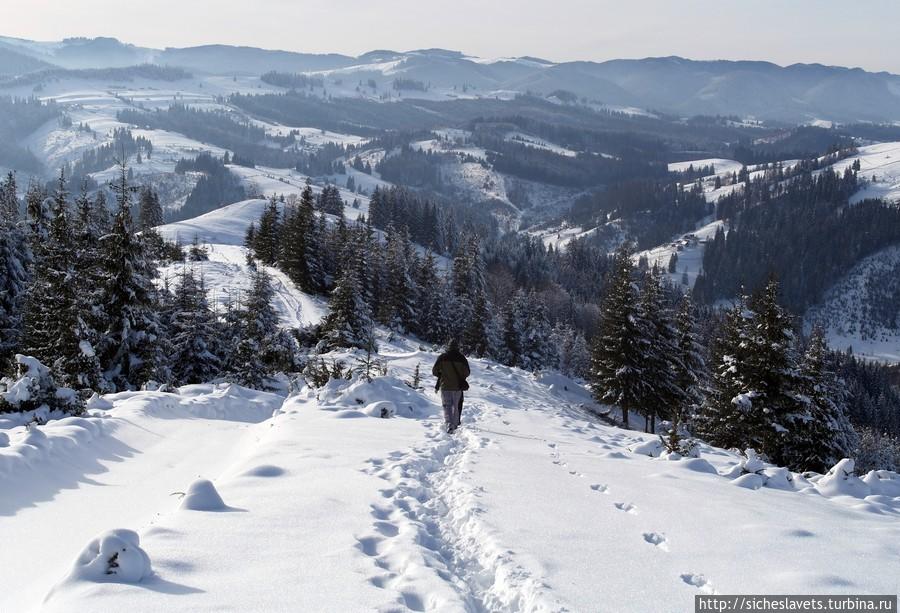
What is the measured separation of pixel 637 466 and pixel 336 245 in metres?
57.1

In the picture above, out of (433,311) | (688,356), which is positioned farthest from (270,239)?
(688,356)

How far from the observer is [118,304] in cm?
2247

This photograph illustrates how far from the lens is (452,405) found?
12.9 m

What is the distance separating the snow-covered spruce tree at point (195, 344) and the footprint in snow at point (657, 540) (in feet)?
79.2

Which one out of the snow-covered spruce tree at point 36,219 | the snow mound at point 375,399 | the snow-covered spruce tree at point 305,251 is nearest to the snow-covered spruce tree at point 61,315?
the snow-covered spruce tree at point 36,219

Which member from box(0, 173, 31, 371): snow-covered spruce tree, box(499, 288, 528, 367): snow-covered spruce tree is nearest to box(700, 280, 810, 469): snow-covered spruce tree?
box(499, 288, 528, 367): snow-covered spruce tree

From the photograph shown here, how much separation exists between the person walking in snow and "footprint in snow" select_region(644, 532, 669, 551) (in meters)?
6.91

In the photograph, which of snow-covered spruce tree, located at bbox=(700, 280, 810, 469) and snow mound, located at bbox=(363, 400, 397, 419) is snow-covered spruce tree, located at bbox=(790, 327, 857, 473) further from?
snow mound, located at bbox=(363, 400, 397, 419)

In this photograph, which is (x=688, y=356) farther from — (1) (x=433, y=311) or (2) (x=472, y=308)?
(2) (x=472, y=308)

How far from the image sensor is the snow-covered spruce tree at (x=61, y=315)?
20.4m

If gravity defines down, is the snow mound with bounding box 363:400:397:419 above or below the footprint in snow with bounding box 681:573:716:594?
below

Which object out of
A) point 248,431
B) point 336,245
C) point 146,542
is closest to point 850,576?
point 146,542

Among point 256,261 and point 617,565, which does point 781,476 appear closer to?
point 617,565

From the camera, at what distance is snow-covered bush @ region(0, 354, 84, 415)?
11.5 metres
